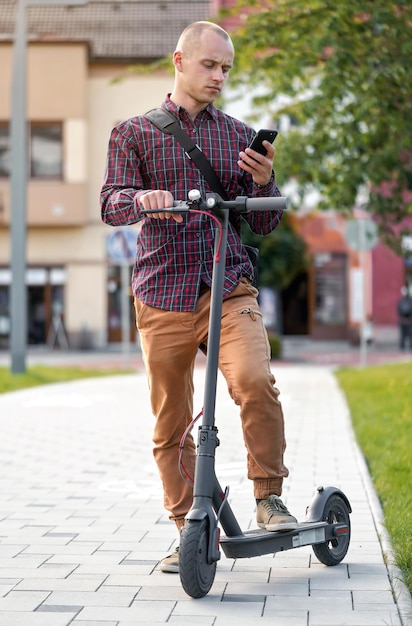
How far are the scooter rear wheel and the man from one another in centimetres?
28

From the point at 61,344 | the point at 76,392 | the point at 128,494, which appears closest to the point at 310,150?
the point at 76,392

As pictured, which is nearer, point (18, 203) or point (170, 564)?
point (170, 564)

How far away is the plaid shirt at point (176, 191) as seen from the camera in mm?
4520

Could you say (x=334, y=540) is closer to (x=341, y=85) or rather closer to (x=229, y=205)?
(x=229, y=205)

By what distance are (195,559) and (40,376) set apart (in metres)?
15.0

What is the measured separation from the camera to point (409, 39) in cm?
1384

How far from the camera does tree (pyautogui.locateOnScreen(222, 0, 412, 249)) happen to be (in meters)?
13.9

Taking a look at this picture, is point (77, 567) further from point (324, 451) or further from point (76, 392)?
point (76, 392)

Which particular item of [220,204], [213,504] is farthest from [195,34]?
[213,504]

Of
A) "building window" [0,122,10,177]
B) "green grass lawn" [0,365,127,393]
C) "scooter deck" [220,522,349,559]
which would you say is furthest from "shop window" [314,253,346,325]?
"scooter deck" [220,522,349,559]

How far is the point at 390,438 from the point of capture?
31.0 ft

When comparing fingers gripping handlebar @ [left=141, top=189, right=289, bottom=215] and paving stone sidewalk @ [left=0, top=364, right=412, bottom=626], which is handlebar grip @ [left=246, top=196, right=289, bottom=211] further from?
paving stone sidewalk @ [left=0, top=364, right=412, bottom=626]

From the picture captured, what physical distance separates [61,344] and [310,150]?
69.0 feet

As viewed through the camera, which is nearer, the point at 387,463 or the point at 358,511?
the point at 358,511
